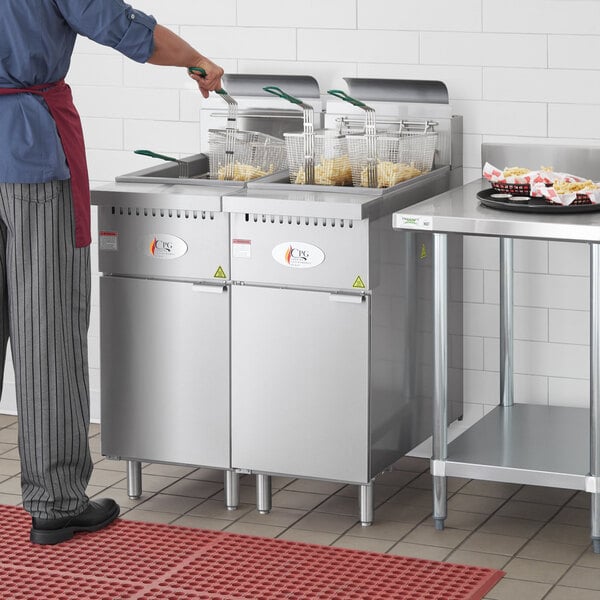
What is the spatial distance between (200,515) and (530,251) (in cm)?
131

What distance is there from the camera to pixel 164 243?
3.89m

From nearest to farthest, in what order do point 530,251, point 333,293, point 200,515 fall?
point 333,293 → point 200,515 → point 530,251

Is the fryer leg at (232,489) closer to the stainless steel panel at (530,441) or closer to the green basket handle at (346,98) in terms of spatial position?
the stainless steel panel at (530,441)

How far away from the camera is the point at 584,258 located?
419 cm

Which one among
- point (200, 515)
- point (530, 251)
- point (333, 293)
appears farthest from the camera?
point (530, 251)

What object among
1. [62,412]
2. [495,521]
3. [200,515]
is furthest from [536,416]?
[62,412]

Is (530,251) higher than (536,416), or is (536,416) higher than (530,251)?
(530,251)

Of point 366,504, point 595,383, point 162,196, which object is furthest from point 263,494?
point 595,383

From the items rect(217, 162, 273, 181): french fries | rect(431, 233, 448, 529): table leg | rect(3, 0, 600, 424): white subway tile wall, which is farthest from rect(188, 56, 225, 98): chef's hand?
rect(431, 233, 448, 529): table leg

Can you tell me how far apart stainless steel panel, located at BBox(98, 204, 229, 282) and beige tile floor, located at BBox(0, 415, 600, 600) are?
2.34ft

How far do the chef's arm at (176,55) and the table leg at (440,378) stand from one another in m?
0.79

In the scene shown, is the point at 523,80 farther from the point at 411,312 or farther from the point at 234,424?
the point at 234,424

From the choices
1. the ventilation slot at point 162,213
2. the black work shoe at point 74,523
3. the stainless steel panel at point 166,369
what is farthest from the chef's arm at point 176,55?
the black work shoe at point 74,523

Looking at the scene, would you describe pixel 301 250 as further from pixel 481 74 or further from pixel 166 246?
pixel 481 74
